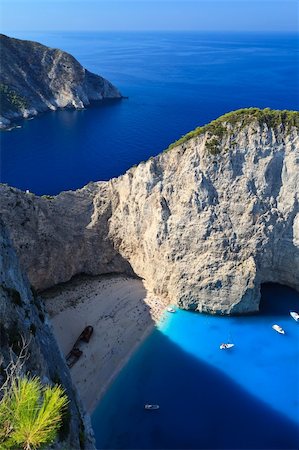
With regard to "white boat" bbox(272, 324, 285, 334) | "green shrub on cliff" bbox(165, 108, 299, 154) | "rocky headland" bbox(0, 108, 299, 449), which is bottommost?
"white boat" bbox(272, 324, 285, 334)

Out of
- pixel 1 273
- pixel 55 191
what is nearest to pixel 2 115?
pixel 55 191

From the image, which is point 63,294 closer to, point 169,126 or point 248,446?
point 248,446

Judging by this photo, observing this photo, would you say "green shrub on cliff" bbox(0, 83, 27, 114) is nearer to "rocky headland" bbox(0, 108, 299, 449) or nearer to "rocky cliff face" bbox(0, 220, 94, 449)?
"rocky headland" bbox(0, 108, 299, 449)

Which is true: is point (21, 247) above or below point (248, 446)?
above

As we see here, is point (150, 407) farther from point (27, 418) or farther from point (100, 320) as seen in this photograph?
point (27, 418)

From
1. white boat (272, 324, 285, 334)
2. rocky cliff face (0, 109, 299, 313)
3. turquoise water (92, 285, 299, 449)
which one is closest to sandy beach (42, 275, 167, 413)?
turquoise water (92, 285, 299, 449)

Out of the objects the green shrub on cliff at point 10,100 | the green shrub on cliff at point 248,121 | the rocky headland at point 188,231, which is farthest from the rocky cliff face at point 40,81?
the green shrub on cliff at point 248,121

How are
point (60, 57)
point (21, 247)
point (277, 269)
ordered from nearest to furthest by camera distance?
point (21, 247) → point (277, 269) → point (60, 57)

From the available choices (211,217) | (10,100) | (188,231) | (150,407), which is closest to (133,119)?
(10,100)
